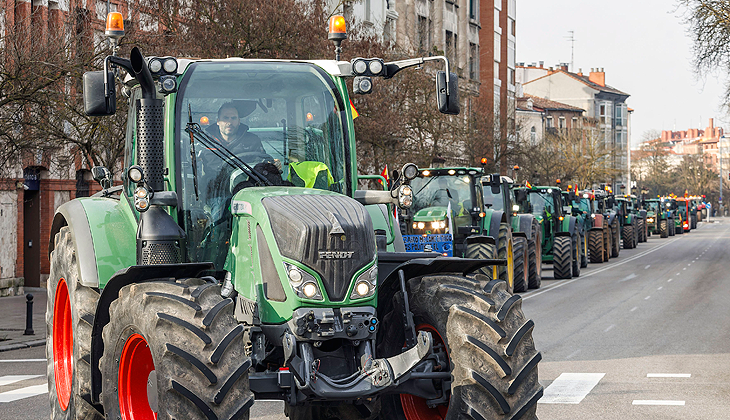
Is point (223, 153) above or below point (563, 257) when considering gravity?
above

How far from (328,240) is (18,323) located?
13752 mm

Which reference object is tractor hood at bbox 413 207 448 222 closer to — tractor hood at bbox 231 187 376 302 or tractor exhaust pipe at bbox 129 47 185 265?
tractor exhaust pipe at bbox 129 47 185 265

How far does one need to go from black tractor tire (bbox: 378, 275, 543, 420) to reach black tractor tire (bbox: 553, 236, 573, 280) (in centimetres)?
2181

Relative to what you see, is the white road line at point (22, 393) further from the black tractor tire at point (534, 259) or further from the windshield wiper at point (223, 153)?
the black tractor tire at point (534, 259)

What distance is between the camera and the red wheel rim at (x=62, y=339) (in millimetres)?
7741

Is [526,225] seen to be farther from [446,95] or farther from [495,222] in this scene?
[446,95]

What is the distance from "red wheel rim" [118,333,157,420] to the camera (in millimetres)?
5898

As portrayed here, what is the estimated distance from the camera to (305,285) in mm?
5543

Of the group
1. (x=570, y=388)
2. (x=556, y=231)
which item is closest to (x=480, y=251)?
(x=570, y=388)

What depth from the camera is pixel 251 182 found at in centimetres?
650

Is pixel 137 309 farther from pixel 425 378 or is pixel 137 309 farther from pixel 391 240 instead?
pixel 391 240

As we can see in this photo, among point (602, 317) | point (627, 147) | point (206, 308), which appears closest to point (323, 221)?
point (206, 308)

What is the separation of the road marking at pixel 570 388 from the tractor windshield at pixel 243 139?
401 centimetres

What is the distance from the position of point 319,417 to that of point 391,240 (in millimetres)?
1522
